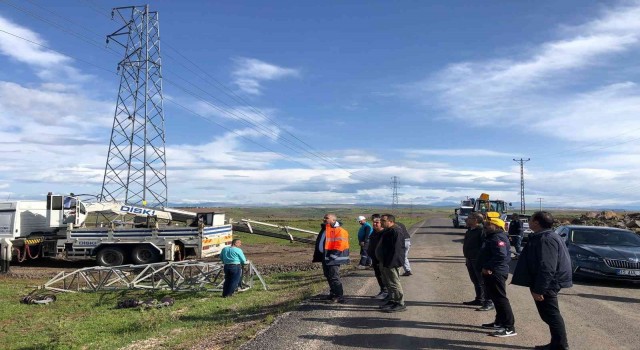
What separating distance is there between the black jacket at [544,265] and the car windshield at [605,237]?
25.5 ft

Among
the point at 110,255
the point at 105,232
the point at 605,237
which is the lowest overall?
the point at 110,255

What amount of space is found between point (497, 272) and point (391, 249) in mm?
1727

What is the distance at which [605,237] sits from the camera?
12734 millimetres

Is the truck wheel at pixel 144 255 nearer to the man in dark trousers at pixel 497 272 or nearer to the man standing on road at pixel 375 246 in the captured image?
the man standing on road at pixel 375 246

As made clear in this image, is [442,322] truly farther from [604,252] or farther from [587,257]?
[604,252]

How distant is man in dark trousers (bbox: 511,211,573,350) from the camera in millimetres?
5605

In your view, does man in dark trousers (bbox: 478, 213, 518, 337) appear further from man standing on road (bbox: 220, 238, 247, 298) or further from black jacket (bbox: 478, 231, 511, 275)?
man standing on road (bbox: 220, 238, 247, 298)

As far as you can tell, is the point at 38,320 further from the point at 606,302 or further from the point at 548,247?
the point at 606,302

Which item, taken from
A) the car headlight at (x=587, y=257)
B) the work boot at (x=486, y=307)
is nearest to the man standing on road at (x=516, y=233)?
the car headlight at (x=587, y=257)

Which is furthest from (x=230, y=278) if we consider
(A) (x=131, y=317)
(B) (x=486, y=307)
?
(B) (x=486, y=307)

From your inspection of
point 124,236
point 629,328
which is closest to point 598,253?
point 629,328

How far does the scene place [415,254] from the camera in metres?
18.7

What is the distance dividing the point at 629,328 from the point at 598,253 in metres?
4.69

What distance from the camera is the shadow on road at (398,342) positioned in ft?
20.1
